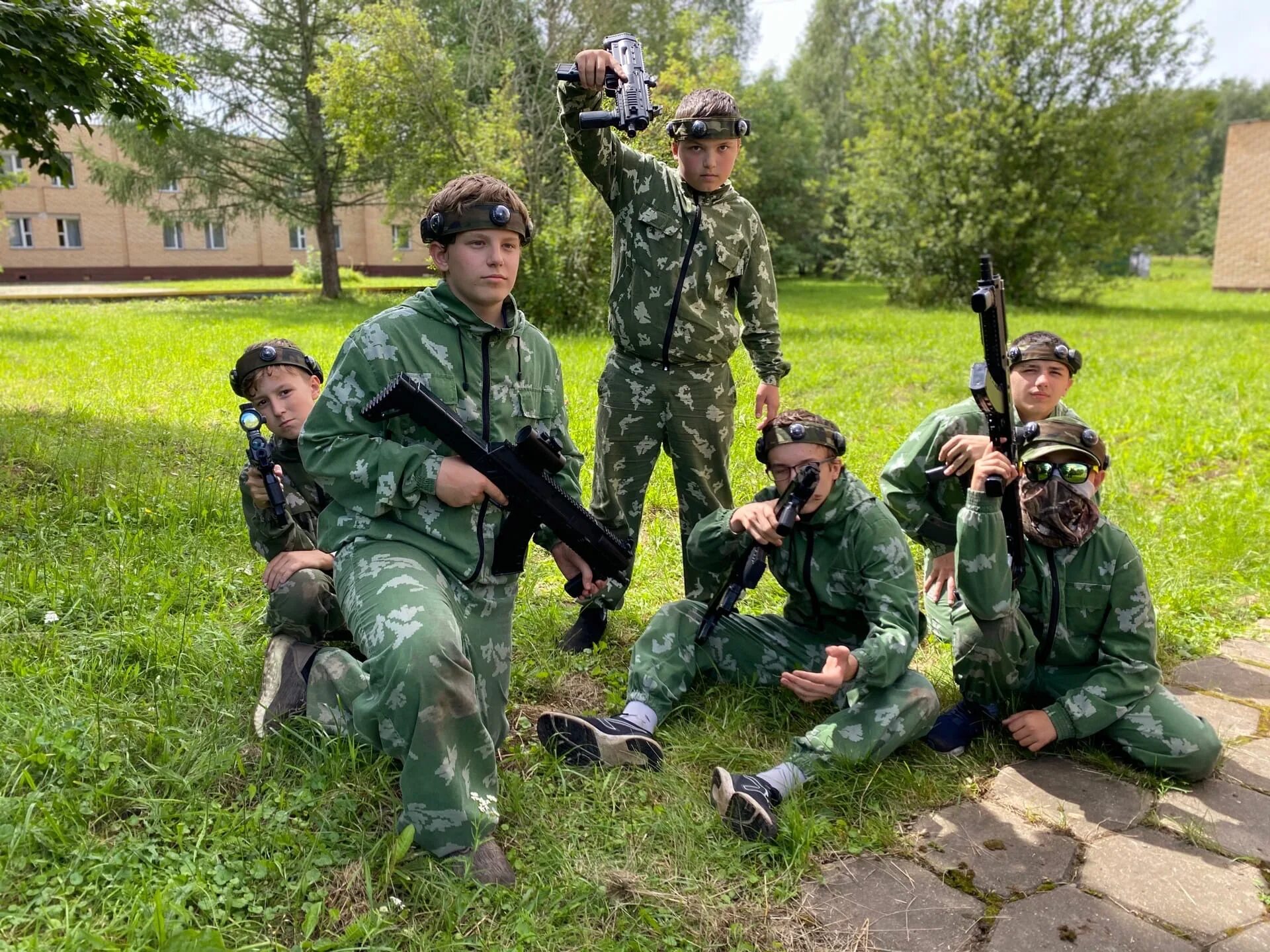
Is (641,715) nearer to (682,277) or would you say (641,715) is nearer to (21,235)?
(682,277)

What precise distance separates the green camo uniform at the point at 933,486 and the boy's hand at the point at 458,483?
6.32 feet

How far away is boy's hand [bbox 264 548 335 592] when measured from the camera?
11.1ft

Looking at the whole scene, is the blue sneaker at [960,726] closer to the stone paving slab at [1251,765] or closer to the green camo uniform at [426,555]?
the stone paving slab at [1251,765]

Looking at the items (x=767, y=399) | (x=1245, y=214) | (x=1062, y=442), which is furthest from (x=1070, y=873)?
(x=1245, y=214)

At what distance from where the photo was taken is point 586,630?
4.23 meters

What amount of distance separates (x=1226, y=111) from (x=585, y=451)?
76745mm

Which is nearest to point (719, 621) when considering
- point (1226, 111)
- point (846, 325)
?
point (846, 325)

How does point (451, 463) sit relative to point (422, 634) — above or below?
above

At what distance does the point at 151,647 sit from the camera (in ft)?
11.7

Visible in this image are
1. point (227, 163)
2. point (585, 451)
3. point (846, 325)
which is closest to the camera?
point (585, 451)

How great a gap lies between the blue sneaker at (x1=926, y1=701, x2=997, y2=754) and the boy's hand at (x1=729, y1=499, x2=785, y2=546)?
941 millimetres

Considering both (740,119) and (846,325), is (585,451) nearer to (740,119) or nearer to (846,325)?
(740,119)

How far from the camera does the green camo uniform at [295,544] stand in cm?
336

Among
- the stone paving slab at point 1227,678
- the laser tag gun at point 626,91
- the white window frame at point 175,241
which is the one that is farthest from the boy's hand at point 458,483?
the white window frame at point 175,241
